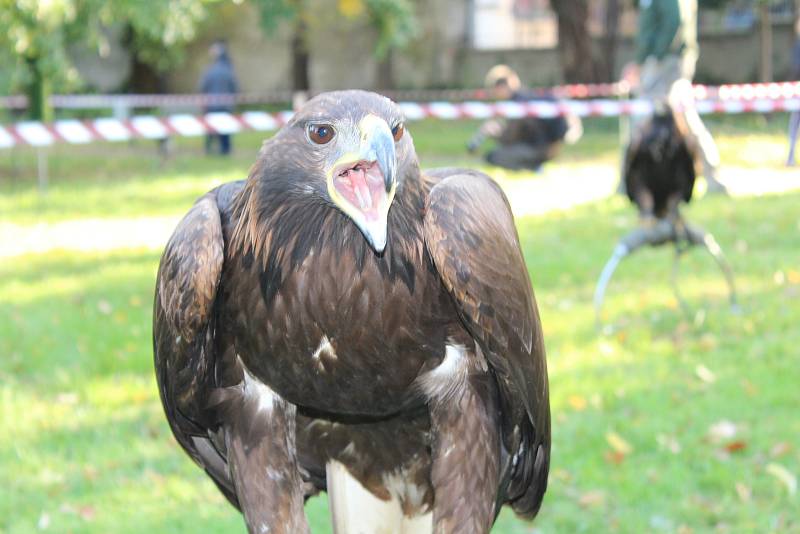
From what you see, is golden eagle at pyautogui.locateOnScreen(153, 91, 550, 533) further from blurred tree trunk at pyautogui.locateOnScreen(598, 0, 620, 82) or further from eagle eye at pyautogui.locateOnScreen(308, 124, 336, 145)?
blurred tree trunk at pyautogui.locateOnScreen(598, 0, 620, 82)

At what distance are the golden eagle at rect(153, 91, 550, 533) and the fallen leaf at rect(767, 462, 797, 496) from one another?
206 centimetres

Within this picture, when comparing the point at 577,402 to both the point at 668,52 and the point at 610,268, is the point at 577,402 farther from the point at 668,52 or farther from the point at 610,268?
the point at 668,52

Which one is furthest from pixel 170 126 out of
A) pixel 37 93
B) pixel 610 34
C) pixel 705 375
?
pixel 610 34

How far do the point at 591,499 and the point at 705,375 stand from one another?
1693 mm

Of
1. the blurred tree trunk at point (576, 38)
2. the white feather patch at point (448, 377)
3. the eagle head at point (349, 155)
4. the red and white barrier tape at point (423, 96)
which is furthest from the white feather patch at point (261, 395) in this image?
the blurred tree trunk at point (576, 38)

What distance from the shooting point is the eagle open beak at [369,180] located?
2398 mm

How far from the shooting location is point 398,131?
257 cm

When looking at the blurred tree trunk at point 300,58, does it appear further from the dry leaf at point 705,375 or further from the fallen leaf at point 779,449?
the fallen leaf at point 779,449

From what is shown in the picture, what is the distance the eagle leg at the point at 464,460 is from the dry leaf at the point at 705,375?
3460 mm

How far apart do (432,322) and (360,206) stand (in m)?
0.40

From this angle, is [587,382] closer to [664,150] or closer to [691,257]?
[664,150]

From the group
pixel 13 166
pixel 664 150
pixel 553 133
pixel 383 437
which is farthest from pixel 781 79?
pixel 383 437

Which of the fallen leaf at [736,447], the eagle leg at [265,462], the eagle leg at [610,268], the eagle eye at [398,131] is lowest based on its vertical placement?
the fallen leaf at [736,447]

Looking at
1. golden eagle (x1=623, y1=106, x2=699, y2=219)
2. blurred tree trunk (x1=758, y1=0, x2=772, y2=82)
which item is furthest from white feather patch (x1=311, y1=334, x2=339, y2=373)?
blurred tree trunk (x1=758, y1=0, x2=772, y2=82)
